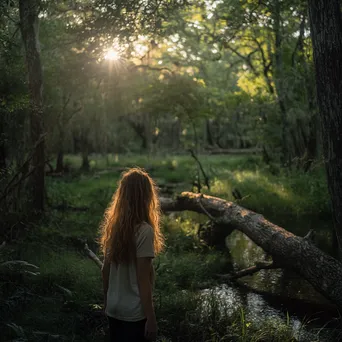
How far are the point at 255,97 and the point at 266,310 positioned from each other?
18340 mm

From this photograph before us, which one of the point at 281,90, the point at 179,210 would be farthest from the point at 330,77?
the point at 281,90

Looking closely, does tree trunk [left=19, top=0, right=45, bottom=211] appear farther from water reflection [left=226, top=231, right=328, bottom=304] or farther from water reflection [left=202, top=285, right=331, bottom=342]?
water reflection [left=202, top=285, right=331, bottom=342]

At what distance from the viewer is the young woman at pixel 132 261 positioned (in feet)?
11.3

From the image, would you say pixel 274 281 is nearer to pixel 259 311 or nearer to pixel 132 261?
pixel 259 311

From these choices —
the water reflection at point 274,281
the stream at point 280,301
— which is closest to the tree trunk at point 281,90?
the water reflection at point 274,281

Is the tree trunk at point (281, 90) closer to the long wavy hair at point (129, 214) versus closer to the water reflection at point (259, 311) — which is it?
the water reflection at point (259, 311)

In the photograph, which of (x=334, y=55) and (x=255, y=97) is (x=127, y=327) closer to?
(x=334, y=55)

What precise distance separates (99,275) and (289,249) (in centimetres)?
317

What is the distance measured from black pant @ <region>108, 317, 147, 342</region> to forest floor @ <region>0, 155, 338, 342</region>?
2.01m

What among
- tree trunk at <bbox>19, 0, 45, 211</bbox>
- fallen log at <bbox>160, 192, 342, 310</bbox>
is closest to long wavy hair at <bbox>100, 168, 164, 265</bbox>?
fallen log at <bbox>160, 192, 342, 310</bbox>

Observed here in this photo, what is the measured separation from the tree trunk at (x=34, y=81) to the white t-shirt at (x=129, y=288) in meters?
7.46

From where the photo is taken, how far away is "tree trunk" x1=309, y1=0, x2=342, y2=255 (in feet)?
18.4

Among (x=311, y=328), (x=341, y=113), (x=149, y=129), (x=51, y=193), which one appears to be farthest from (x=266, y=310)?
(x=149, y=129)

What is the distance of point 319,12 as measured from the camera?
5.70 metres
